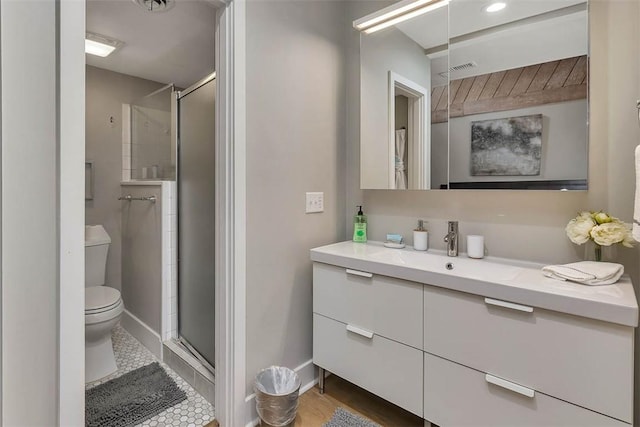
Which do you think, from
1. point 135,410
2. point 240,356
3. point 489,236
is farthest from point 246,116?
point 135,410

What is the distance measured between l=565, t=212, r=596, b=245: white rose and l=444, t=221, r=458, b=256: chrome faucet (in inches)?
18.0

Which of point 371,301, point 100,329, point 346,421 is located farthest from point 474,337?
point 100,329

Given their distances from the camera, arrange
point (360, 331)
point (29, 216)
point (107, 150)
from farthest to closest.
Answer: point (107, 150) < point (360, 331) < point (29, 216)

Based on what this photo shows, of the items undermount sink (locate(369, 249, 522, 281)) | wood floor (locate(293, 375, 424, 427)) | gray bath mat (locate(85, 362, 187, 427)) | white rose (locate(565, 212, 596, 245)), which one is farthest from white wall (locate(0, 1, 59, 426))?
white rose (locate(565, 212, 596, 245))

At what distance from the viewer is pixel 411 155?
184 centimetres

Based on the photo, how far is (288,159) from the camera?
5.82 ft

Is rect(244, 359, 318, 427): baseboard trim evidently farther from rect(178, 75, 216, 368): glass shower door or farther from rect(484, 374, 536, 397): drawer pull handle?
rect(484, 374, 536, 397): drawer pull handle

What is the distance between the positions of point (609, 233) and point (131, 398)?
236 cm

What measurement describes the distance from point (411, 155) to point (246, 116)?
91 centimetres

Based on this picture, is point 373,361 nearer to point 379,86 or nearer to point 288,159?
point 288,159

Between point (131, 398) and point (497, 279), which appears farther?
point (131, 398)

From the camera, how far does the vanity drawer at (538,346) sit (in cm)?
100

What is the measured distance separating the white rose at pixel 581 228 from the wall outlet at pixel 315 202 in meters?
1.19

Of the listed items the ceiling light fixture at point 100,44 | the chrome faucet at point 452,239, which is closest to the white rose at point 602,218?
the chrome faucet at point 452,239
